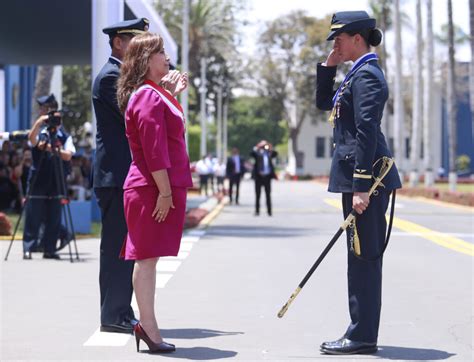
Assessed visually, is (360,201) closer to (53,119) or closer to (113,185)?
(113,185)

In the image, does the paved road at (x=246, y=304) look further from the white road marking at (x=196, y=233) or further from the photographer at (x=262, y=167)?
the photographer at (x=262, y=167)

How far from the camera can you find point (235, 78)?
91000 mm

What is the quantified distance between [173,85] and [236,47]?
6954 centimetres

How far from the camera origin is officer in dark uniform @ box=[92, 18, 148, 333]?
24.4 feet

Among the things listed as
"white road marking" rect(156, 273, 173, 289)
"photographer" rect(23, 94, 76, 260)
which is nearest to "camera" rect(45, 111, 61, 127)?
"photographer" rect(23, 94, 76, 260)

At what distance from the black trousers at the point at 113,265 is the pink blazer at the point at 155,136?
0.92 metres

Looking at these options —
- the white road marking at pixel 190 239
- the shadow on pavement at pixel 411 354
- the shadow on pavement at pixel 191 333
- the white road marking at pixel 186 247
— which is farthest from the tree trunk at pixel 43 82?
the shadow on pavement at pixel 411 354

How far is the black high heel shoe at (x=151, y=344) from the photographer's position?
6.64 metres

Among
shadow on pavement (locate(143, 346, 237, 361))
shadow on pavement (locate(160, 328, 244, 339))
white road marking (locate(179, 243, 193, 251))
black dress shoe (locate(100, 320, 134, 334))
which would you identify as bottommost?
shadow on pavement (locate(143, 346, 237, 361))

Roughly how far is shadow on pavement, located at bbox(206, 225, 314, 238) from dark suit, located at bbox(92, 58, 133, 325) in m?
10.1

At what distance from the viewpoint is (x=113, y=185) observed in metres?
7.50

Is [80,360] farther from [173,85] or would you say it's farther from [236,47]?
[236,47]

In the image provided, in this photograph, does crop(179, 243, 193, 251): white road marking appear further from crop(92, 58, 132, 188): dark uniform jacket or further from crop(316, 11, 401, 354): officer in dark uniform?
crop(316, 11, 401, 354): officer in dark uniform

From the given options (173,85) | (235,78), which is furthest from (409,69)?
(173,85)
